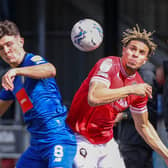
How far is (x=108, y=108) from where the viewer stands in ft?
17.1

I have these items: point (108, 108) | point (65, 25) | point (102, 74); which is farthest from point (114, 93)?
point (65, 25)

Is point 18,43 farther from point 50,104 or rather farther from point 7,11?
Result: point 7,11

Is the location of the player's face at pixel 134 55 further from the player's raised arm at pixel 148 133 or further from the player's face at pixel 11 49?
the player's face at pixel 11 49

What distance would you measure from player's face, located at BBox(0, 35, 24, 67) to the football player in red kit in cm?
59

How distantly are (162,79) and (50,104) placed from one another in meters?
1.76

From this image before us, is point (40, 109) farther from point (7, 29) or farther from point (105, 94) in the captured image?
point (7, 29)

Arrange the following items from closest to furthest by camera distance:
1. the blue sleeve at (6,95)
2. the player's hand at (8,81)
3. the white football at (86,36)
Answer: the player's hand at (8,81), the blue sleeve at (6,95), the white football at (86,36)

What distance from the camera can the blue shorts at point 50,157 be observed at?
5.03 metres

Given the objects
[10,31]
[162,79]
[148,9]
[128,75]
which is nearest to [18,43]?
[10,31]

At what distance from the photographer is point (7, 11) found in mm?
11672

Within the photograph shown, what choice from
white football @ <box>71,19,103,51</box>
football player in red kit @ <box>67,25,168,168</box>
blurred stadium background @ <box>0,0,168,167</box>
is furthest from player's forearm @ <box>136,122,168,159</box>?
blurred stadium background @ <box>0,0,168,167</box>

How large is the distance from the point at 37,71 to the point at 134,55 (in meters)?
0.77

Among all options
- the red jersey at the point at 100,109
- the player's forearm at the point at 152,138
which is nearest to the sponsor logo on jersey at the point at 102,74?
the red jersey at the point at 100,109

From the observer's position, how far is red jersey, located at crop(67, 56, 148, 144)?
16.8ft
